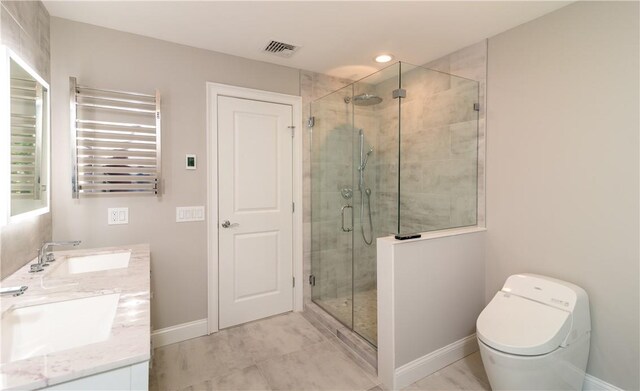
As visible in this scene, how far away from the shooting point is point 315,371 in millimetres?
2086

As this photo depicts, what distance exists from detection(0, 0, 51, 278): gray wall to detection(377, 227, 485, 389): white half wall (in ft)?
6.22

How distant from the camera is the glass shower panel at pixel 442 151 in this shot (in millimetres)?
2346

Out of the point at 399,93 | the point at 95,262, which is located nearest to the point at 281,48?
the point at 399,93

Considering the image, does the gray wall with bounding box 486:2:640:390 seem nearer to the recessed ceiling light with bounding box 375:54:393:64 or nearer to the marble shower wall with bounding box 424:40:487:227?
the marble shower wall with bounding box 424:40:487:227

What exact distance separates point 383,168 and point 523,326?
53.4 inches

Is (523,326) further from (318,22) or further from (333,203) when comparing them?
(318,22)

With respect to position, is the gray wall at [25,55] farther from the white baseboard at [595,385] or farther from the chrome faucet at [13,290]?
the white baseboard at [595,385]

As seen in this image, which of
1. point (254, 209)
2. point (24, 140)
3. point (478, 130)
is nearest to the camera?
point (24, 140)

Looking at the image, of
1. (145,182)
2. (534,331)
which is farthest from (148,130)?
(534,331)

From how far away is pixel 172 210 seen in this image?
237cm

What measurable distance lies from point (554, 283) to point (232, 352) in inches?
88.2

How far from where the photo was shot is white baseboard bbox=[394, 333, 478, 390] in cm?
192

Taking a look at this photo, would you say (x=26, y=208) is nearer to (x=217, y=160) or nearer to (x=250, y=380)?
(x=217, y=160)

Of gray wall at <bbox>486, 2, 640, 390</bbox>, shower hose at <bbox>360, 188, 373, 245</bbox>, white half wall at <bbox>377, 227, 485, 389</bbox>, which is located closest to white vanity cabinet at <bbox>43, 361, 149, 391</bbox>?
white half wall at <bbox>377, 227, 485, 389</bbox>
